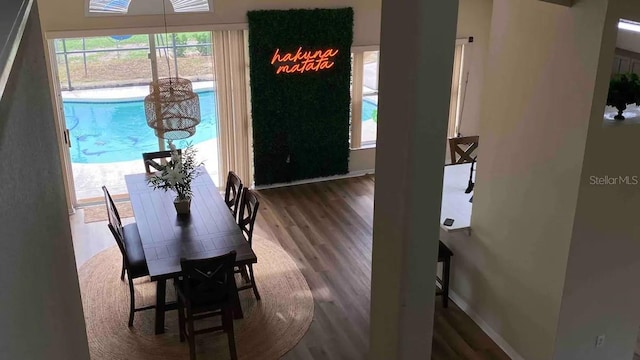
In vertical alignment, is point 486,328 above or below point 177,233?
below

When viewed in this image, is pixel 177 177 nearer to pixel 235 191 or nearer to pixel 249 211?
pixel 249 211

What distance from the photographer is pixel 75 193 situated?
29.2ft

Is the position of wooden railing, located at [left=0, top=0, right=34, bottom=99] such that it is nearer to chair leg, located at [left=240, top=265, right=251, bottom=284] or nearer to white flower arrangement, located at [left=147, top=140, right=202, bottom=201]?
white flower arrangement, located at [left=147, top=140, right=202, bottom=201]

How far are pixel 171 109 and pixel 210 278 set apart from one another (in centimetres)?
188

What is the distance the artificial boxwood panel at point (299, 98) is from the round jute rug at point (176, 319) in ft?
8.34

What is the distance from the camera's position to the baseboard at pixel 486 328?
18.4ft

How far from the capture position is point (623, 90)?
4441mm

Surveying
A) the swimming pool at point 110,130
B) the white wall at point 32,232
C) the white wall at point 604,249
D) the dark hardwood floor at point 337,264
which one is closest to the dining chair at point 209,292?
the dark hardwood floor at point 337,264

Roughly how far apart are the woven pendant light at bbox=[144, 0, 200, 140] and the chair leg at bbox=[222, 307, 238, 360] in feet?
6.41

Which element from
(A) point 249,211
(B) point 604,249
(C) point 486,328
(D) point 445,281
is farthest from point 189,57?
(B) point 604,249

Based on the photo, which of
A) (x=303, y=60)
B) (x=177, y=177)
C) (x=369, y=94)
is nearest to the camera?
(x=177, y=177)

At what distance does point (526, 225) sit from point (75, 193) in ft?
21.7

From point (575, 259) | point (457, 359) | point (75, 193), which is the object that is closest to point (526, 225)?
point (575, 259)

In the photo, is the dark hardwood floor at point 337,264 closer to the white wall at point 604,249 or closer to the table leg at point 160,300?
the white wall at point 604,249
